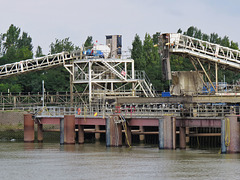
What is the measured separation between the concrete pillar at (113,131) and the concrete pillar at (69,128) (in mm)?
5729

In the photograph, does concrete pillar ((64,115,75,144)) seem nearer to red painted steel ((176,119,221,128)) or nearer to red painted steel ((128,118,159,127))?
red painted steel ((128,118,159,127))

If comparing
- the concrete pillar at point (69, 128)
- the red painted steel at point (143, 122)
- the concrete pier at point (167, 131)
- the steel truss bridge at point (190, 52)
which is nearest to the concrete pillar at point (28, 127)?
the concrete pillar at point (69, 128)

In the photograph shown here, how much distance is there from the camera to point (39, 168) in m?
53.4

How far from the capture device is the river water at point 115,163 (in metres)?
49.7

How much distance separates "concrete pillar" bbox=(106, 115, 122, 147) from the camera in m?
66.1

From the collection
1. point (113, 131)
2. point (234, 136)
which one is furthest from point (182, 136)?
point (234, 136)

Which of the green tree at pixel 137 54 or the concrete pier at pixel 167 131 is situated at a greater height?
the green tree at pixel 137 54

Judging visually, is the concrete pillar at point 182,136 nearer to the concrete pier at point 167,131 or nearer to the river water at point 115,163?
the river water at point 115,163

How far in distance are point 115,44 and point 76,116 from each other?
70.2ft

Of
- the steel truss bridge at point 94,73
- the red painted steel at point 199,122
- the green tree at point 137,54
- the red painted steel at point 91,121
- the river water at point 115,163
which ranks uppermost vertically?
the green tree at point 137,54

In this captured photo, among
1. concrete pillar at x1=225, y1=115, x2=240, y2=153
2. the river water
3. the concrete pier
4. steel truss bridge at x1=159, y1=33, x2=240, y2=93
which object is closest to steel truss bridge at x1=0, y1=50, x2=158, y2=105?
steel truss bridge at x1=159, y1=33, x2=240, y2=93

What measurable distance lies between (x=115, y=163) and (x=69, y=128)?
16313 mm

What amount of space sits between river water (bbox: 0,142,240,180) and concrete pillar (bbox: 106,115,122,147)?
91 cm

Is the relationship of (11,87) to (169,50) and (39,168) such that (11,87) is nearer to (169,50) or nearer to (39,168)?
(169,50)
